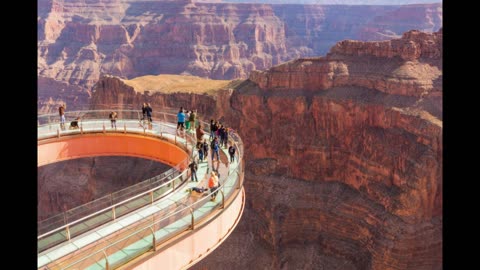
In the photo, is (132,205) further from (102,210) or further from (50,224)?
(50,224)

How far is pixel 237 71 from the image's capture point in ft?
427

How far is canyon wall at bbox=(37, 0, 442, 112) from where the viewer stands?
123688 millimetres

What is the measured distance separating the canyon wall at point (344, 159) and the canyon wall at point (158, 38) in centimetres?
7748

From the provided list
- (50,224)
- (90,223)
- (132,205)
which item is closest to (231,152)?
(132,205)

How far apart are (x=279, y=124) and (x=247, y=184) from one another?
816cm

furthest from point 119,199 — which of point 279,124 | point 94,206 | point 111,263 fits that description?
point 279,124

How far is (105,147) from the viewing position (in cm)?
2806

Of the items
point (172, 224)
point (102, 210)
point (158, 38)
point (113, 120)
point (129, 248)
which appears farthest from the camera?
point (158, 38)

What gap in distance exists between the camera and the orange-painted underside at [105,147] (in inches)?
1022

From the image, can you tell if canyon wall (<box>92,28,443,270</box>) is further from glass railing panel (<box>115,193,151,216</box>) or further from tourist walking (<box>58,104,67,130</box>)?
glass railing panel (<box>115,193,151,216</box>)

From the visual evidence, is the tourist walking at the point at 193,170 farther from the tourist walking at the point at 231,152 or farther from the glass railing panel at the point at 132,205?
the tourist walking at the point at 231,152

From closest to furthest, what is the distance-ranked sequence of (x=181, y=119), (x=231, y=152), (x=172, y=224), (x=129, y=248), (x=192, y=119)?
(x=129, y=248)
(x=172, y=224)
(x=231, y=152)
(x=181, y=119)
(x=192, y=119)

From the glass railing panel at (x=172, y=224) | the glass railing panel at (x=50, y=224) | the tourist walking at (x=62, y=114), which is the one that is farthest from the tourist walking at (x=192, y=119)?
the glass railing panel at (x=50, y=224)

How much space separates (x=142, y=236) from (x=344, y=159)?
35.2 metres
